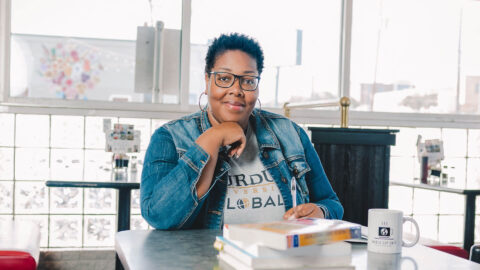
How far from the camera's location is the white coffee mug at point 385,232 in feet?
3.74

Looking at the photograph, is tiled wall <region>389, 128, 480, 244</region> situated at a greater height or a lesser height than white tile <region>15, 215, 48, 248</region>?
greater

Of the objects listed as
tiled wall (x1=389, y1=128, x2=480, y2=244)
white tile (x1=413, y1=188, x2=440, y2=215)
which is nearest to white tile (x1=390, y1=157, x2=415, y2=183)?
tiled wall (x1=389, y1=128, x2=480, y2=244)

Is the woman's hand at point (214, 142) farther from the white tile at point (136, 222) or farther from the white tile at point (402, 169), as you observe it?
the white tile at point (402, 169)

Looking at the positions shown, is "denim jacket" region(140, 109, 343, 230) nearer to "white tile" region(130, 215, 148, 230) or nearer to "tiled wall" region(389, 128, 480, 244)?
"white tile" region(130, 215, 148, 230)

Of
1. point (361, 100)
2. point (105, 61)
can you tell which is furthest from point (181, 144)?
point (361, 100)

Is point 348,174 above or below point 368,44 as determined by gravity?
below

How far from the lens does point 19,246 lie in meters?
2.18

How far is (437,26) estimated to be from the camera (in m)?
4.14

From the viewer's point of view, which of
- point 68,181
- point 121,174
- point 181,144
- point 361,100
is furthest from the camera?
point 361,100

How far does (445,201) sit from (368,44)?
54.2 inches

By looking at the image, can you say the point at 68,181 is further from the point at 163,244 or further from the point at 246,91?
the point at 163,244

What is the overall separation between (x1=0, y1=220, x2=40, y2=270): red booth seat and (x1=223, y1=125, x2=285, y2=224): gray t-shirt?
3.19 ft

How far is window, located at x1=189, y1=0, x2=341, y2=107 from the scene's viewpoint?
12.4 ft

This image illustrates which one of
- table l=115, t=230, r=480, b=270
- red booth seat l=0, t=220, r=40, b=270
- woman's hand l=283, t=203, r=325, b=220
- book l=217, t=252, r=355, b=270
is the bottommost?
red booth seat l=0, t=220, r=40, b=270
